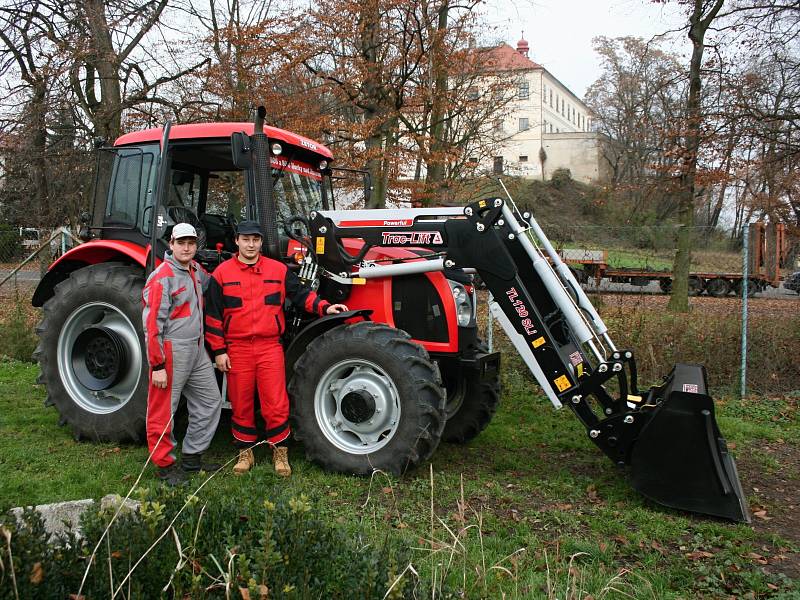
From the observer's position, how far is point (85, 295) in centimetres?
600

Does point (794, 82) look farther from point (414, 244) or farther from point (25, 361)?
point (25, 361)

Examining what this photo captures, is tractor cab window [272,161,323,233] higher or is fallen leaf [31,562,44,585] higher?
tractor cab window [272,161,323,233]

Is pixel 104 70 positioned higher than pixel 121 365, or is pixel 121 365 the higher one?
pixel 104 70

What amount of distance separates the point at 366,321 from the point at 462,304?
817 millimetres

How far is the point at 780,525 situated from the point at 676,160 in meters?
9.30

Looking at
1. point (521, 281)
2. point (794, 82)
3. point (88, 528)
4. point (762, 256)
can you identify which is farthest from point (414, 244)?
point (762, 256)

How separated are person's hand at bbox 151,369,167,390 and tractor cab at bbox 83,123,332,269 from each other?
1.22m

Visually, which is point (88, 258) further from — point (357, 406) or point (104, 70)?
point (104, 70)

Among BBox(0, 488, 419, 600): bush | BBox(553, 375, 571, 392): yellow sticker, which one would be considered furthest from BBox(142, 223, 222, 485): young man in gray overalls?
BBox(553, 375, 571, 392): yellow sticker

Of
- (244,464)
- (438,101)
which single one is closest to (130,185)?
(244,464)

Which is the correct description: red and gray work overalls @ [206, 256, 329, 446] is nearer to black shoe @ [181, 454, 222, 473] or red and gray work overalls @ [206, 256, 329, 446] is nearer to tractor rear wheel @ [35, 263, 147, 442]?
black shoe @ [181, 454, 222, 473]

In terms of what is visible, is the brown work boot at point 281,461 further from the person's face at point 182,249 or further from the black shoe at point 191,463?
the person's face at point 182,249

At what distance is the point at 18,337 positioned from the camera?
1009cm

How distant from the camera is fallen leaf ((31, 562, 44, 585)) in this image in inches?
95.0
